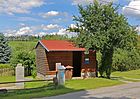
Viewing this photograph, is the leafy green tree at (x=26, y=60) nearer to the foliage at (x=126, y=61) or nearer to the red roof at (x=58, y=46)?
the red roof at (x=58, y=46)

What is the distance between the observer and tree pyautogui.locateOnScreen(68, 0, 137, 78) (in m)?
A: 27.9

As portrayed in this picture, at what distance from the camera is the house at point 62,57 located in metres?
29.4

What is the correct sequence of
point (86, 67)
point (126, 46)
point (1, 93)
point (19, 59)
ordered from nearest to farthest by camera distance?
point (1, 93) < point (126, 46) < point (86, 67) < point (19, 59)

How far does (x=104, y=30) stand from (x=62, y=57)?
488 centimetres

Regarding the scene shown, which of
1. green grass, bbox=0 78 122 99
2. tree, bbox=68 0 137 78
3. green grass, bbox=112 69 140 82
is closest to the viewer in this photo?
green grass, bbox=0 78 122 99

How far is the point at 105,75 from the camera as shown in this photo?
30250 millimetres

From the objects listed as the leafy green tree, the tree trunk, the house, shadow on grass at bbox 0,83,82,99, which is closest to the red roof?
the house

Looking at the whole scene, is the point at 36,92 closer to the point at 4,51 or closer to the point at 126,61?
the point at 126,61

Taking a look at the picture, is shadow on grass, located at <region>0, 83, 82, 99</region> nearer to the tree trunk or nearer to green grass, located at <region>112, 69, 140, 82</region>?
the tree trunk

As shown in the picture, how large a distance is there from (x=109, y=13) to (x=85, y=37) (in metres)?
3.18

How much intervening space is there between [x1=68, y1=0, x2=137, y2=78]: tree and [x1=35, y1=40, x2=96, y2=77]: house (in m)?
1.47

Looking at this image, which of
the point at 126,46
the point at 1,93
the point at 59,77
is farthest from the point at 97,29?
the point at 1,93

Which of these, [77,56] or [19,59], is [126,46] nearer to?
[77,56]

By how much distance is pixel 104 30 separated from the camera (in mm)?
28547
